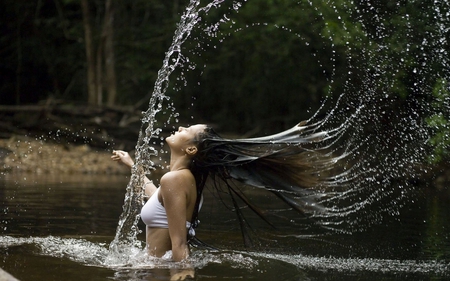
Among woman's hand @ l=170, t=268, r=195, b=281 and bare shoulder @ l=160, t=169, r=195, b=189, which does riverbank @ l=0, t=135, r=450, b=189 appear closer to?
bare shoulder @ l=160, t=169, r=195, b=189

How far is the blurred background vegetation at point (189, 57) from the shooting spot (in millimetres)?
20922

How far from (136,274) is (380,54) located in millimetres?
8846

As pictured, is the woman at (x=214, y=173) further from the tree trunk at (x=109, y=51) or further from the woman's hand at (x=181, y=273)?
the tree trunk at (x=109, y=51)

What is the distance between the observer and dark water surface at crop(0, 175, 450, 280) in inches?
209

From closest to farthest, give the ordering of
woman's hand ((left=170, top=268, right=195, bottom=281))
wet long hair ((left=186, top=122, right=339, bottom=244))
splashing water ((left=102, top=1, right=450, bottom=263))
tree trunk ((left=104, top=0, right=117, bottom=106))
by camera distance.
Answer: woman's hand ((left=170, top=268, right=195, bottom=281)), wet long hair ((left=186, top=122, right=339, bottom=244)), splashing water ((left=102, top=1, right=450, bottom=263)), tree trunk ((left=104, top=0, right=117, bottom=106))

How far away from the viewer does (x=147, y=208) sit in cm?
543

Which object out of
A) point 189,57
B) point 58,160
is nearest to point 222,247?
point 58,160

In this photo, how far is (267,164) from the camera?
18.2 feet

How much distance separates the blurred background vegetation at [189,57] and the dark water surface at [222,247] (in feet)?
21.2

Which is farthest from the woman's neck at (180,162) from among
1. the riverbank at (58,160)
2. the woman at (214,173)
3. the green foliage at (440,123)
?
the riverbank at (58,160)

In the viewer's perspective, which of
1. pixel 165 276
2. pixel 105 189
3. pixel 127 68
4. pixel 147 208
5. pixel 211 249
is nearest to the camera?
pixel 165 276

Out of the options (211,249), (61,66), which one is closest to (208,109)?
(61,66)

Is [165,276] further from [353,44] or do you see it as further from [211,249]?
[353,44]

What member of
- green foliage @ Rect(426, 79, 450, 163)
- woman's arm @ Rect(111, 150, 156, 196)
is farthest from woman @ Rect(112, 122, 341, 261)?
green foliage @ Rect(426, 79, 450, 163)
